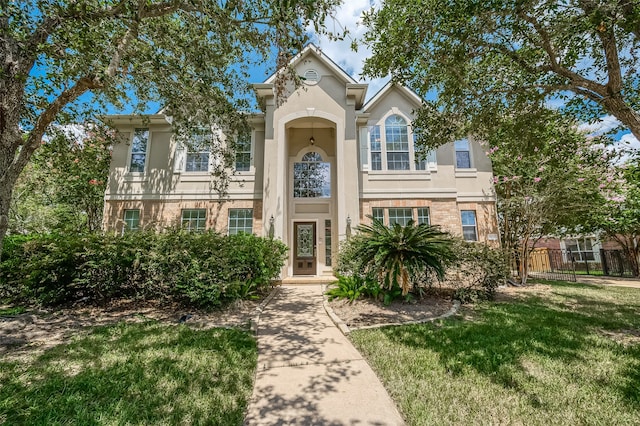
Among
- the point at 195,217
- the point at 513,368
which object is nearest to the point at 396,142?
the point at 195,217

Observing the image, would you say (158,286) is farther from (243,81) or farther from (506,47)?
(506,47)

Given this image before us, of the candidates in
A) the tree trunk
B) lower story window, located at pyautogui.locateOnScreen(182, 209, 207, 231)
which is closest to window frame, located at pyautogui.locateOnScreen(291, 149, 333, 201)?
lower story window, located at pyautogui.locateOnScreen(182, 209, 207, 231)

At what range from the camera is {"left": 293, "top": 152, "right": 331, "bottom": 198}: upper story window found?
13.1 m

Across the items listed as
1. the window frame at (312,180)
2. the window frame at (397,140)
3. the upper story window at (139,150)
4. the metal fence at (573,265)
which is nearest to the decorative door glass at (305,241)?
the window frame at (312,180)

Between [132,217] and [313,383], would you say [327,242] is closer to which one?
[132,217]

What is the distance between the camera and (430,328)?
5078 millimetres

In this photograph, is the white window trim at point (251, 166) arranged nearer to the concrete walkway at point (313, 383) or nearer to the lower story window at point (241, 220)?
the lower story window at point (241, 220)

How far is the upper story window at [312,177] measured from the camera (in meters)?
13.1

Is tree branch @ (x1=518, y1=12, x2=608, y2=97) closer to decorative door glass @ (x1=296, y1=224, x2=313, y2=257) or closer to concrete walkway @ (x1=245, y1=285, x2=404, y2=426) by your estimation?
concrete walkway @ (x1=245, y1=285, x2=404, y2=426)

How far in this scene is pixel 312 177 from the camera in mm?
13320

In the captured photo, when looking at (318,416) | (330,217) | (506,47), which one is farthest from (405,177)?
(318,416)

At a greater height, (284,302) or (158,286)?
(158,286)

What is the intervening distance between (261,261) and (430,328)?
4451mm

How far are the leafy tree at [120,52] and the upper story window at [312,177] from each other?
5.73 metres
